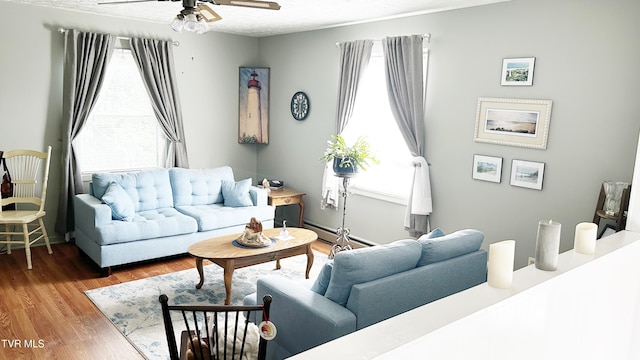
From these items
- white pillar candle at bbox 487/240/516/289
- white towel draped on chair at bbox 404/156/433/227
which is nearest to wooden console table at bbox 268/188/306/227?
white towel draped on chair at bbox 404/156/433/227

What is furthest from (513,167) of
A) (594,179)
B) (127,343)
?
(127,343)

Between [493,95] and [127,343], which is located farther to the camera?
[493,95]

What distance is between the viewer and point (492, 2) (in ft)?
13.8

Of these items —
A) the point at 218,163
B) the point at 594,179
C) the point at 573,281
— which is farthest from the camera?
the point at 218,163

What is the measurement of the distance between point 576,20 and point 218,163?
4591 millimetres

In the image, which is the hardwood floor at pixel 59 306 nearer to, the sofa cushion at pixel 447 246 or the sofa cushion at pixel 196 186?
the sofa cushion at pixel 196 186

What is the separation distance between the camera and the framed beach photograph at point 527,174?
13.2ft

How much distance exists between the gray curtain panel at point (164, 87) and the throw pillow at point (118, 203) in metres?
1.40

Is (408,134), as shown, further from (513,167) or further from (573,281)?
(573,281)

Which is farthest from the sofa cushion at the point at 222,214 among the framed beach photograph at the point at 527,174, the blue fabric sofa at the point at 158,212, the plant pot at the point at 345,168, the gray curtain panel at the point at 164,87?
the framed beach photograph at the point at 527,174

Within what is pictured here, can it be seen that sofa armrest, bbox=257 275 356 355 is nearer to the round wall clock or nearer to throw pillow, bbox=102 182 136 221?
throw pillow, bbox=102 182 136 221

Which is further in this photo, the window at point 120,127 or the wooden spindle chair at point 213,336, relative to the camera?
the window at point 120,127

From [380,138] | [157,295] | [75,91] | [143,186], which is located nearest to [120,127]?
[75,91]

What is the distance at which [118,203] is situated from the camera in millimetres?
4723
